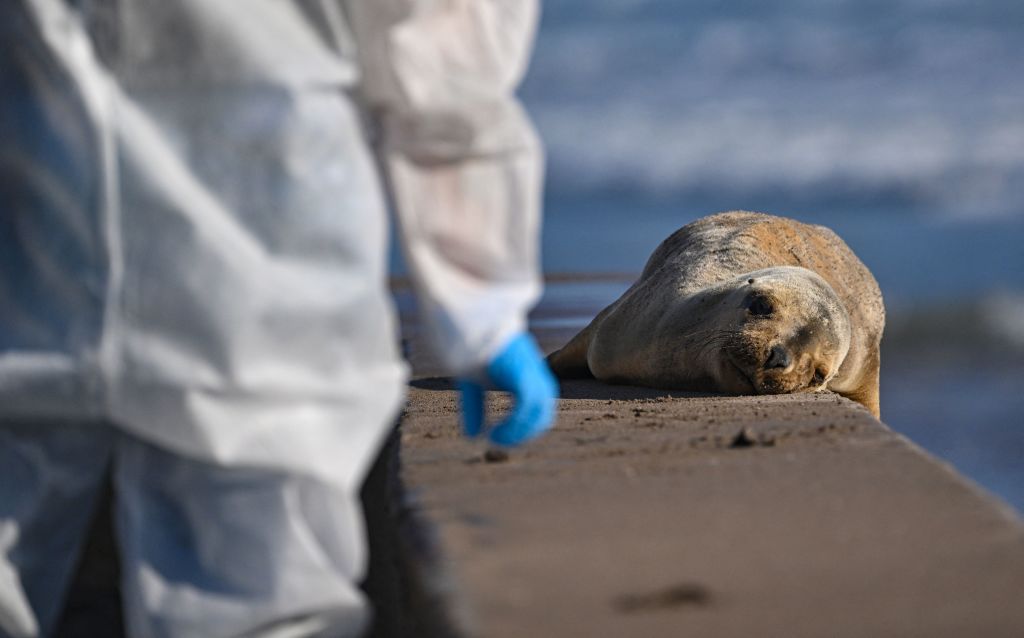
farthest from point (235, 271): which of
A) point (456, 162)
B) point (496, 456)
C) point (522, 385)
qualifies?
point (496, 456)

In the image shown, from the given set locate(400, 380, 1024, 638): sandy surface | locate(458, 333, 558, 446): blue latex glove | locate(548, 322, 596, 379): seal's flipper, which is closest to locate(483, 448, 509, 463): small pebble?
locate(400, 380, 1024, 638): sandy surface

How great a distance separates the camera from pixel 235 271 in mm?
2182

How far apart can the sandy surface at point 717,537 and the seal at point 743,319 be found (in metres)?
1.66

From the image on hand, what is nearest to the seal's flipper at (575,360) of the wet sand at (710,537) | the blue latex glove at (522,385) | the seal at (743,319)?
the seal at (743,319)

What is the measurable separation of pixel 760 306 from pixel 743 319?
91 mm

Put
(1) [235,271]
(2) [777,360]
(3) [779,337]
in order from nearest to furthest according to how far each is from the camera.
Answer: (1) [235,271]
(2) [777,360]
(3) [779,337]

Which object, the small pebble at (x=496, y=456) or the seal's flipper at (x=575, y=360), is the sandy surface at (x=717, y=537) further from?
the seal's flipper at (x=575, y=360)

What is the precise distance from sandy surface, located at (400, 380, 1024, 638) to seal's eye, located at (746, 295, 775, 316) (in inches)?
69.9

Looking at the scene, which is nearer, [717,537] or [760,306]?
[717,537]

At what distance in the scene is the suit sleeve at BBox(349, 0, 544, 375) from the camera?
229 centimetres

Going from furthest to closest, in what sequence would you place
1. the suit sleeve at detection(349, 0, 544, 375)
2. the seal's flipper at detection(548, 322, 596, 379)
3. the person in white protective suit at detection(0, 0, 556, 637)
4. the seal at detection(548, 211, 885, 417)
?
the seal's flipper at detection(548, 322, 596, 379) < the seal at detection(548, 211, 885, 417) < the suit sleeve at detection(349, 0, 544, 375) < the person in white protective suit at detection(0, 0, 556, 637)

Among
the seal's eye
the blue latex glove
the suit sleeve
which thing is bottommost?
the seal's eye

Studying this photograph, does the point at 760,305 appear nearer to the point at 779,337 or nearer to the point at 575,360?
the point at 779,337

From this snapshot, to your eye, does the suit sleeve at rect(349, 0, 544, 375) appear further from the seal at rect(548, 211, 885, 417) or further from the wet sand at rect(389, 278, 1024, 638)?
the seal at rect(548, 211, 885, 417)
